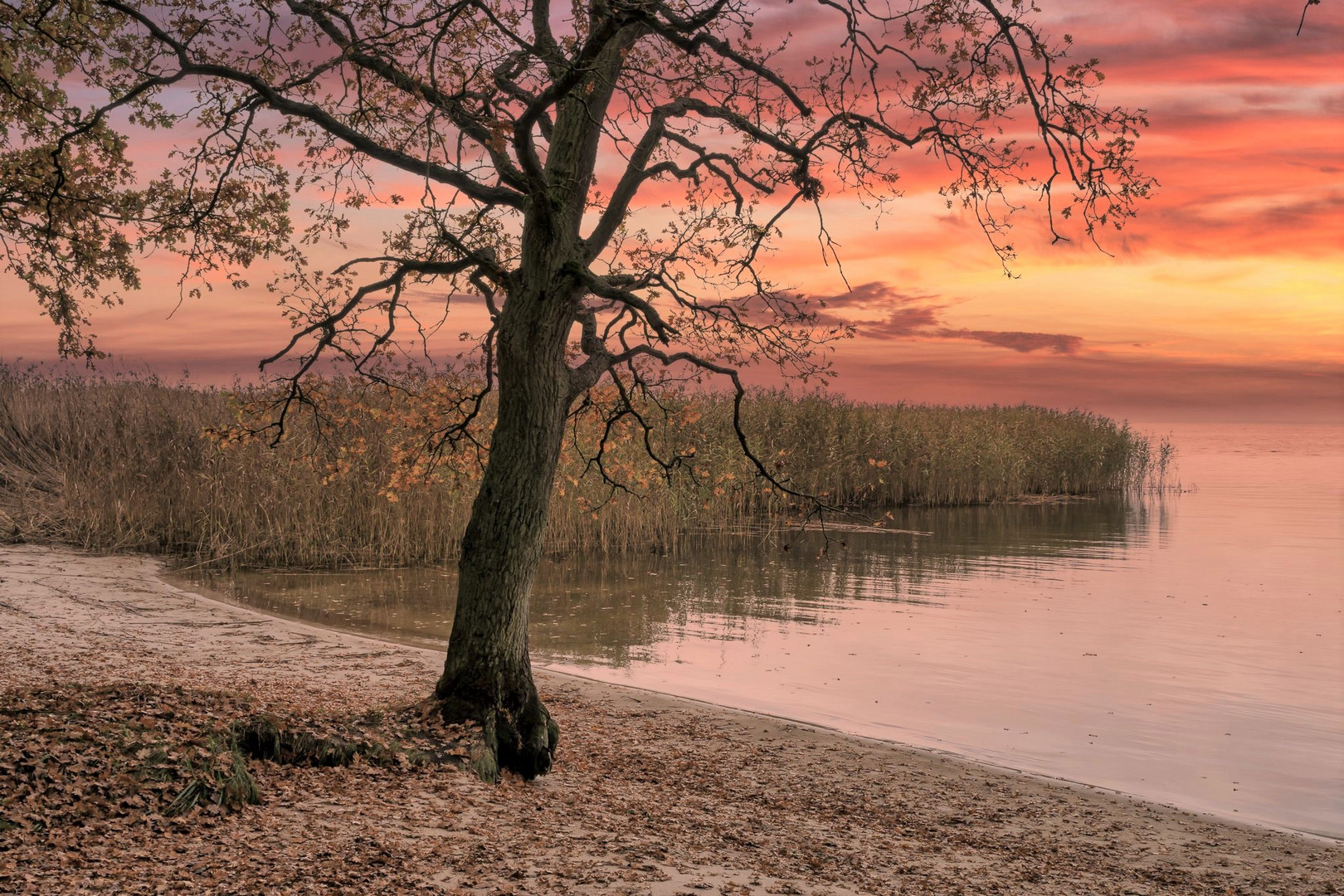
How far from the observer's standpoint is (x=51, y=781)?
15.6 ft

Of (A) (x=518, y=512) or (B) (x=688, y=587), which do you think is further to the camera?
(B) (x=688, y=587)

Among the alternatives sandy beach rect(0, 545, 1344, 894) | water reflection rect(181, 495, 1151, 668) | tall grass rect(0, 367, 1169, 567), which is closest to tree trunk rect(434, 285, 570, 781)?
sandy beach rect(0, 545, 1344, 894)

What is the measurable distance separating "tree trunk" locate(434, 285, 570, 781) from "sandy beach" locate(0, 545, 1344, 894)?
0.47 metres

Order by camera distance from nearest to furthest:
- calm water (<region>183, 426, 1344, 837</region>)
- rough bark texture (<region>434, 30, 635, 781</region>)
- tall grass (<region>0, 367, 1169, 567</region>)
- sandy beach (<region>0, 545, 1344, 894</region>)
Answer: sandy beach (<region>0, 545, 1344, 894</region>) → rough bark texture (<region>434, 30, 635, 781</region>) → calm water (<region>183, 426, 1344, 837</region>) → tall grass (<region>0, 367, 1169, 567</region>)

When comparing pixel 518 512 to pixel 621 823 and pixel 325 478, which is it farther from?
pixel 325 478

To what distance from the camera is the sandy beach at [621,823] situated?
4438 mm

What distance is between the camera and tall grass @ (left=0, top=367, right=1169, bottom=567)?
1556cm

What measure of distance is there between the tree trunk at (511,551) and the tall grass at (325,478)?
285 cm

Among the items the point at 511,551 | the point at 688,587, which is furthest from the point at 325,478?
the point at 511,551

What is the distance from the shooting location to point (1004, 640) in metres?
12.3

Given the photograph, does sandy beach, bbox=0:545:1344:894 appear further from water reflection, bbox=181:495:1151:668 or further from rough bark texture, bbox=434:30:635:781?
water reflection, bbox=181:495:1151:668

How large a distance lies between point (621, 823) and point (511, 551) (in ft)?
5.82

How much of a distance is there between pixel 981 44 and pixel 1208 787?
5.49 metres

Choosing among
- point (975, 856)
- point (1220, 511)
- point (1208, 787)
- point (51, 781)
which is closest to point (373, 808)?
point (51, 781)
